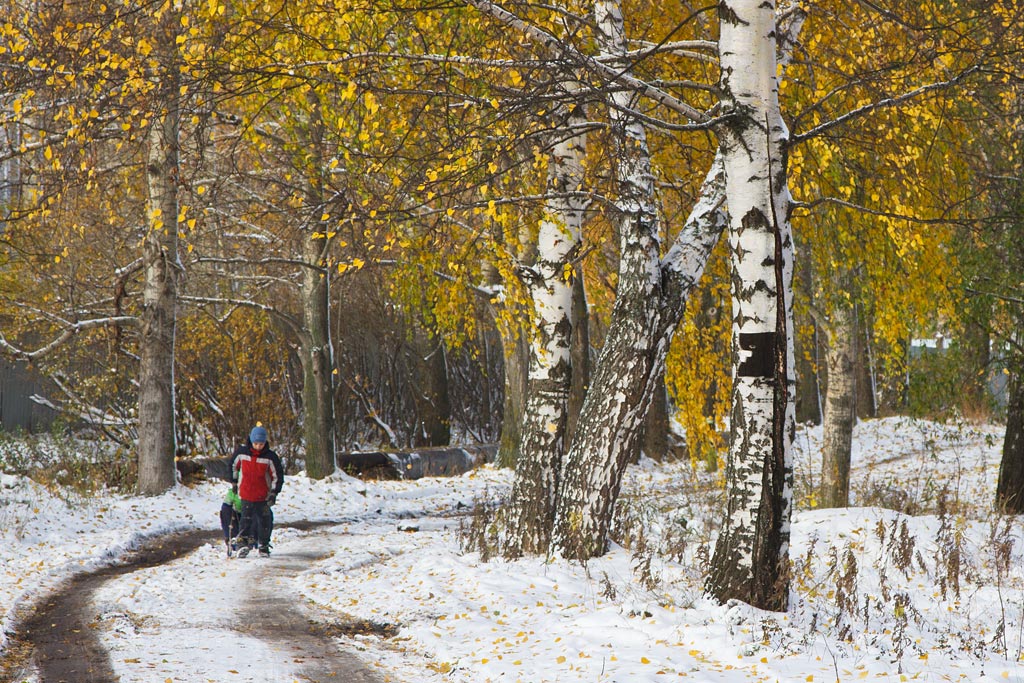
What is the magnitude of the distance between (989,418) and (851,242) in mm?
15300

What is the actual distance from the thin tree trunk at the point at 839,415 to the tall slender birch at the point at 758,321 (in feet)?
22.2

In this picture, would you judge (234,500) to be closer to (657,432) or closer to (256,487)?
(256,487)

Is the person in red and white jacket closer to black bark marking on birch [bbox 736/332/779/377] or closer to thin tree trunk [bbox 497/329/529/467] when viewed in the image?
thin tree trunk [bbox 497/329/529/467]

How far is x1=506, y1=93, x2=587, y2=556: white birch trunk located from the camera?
369 inches

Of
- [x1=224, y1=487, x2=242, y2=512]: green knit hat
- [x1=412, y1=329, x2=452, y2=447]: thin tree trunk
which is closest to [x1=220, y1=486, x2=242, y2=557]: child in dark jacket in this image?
[x1=224, y1=487, x2=242, y2=512]: green knit hat

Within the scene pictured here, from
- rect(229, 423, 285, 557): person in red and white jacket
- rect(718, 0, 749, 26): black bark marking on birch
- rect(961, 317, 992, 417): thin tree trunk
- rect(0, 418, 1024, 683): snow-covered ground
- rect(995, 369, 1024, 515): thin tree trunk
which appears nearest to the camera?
rect(0, 418, 1024, 683): snow-covered ground

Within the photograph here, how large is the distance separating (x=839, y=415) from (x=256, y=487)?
7812 millimetres

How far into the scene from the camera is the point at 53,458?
18219mm

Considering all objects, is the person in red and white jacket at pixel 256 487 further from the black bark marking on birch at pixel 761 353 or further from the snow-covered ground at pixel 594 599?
the black bark marking on birch at pixel 761 353

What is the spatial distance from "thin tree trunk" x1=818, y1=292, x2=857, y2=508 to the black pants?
747 cm

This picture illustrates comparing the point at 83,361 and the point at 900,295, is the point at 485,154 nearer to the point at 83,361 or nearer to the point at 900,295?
the point at 900,295

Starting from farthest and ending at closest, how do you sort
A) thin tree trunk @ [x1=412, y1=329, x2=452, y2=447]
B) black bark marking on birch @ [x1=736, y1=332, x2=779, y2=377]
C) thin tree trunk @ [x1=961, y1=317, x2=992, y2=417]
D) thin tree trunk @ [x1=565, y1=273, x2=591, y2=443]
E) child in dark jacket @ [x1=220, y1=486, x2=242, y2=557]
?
1. thin tree trunk @ [x1=412, y1=329, x2=452, y2=447]
2. thin tree trunk @ [x1=565, y1=273, x2=591, y2=443]
3. thin tree trunk @ [x1=961, y1=317, x2=992, y2=417]
4. child in dark jacket @ [x1=220, y1=486, x2=242, y2=557]
5. black bark marking on birch @ [x1=736, y1=332, x2=779, y2=377]

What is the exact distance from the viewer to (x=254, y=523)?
12.1 metres

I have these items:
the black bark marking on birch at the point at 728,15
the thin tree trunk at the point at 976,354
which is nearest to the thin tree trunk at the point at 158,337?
the black bark marking on birch at the point at 728,15
